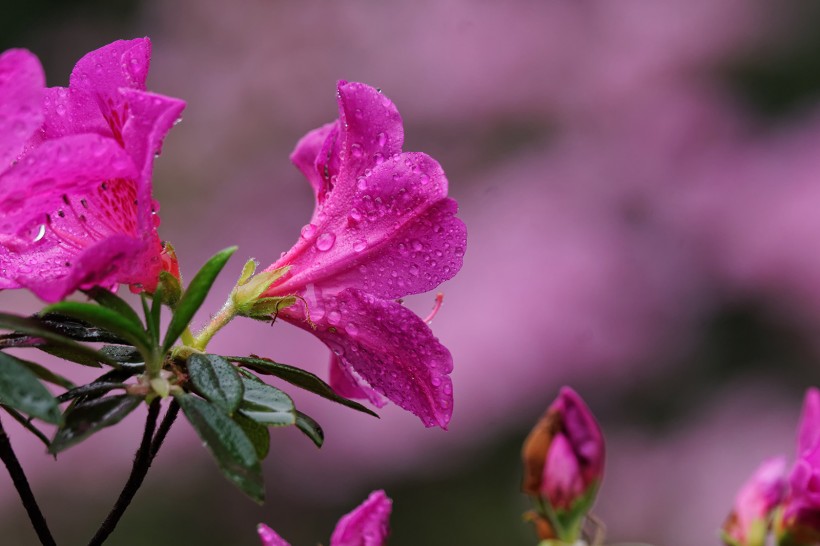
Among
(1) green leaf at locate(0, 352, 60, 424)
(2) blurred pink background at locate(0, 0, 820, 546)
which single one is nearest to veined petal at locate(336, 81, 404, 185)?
(1) green leaf at locate(0, 352, 60, 424)

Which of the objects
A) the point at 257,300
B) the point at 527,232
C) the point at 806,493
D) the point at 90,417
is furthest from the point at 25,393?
the point at 527,232

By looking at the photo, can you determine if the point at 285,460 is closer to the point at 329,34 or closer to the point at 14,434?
the point at 14,434

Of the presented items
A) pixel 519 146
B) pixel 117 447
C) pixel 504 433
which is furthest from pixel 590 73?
pixel 117 447

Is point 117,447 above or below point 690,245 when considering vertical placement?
below

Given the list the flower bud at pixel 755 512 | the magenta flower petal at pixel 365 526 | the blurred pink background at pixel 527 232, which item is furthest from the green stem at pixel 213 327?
A: the blurred pink background at pixel 527 232

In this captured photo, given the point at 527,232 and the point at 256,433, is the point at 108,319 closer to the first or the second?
the point at 256,433

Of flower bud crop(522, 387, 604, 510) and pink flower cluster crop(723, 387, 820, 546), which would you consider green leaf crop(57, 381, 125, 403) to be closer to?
flower bud crop(522, 387, 604, 510)

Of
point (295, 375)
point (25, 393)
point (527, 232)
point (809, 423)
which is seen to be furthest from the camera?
point (527, 232)
